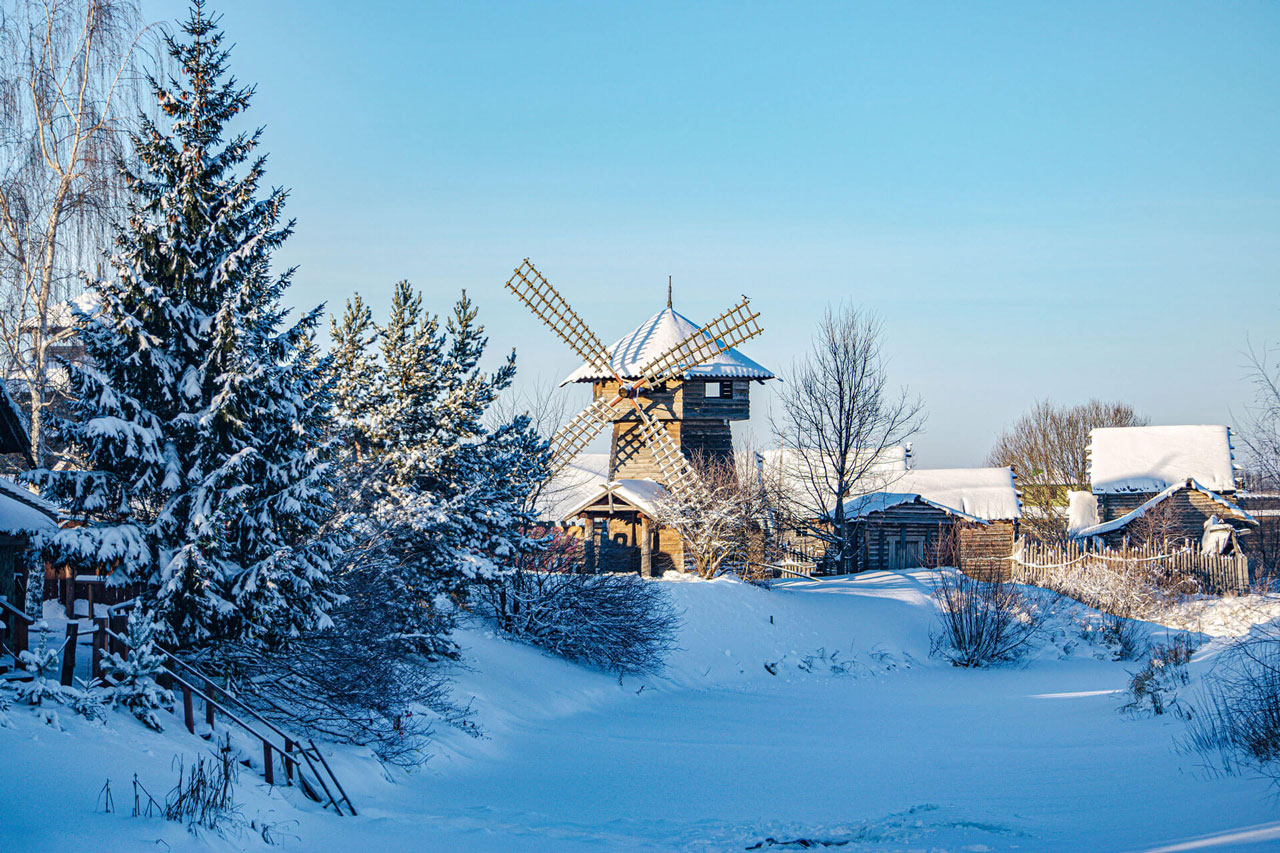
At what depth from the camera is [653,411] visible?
37.8m

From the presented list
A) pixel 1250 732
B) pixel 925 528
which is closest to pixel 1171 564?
pixel 925 528

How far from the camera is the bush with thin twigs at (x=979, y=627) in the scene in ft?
95.7

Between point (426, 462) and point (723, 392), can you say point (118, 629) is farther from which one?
point (723, 392)

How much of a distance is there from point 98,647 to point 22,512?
629cm

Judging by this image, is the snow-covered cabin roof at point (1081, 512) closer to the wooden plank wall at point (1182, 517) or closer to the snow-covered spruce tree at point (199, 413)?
the wooden plank wall at point (1182, 517)

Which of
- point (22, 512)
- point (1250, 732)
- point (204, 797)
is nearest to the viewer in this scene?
point (204, 797)

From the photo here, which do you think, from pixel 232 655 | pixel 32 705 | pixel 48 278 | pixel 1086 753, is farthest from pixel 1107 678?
pixel 48 278

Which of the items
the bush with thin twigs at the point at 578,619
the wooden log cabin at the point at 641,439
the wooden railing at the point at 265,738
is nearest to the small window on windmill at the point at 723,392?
the wooden log cabin at the point at 641,439

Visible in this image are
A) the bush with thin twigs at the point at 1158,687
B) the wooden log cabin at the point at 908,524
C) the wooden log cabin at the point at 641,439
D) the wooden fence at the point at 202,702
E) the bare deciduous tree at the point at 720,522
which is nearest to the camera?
the wooden fence at the point at 202,702

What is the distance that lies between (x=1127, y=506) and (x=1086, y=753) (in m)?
36.9

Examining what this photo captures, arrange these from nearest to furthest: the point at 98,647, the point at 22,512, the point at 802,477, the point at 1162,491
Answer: the point at 98,647 < the point at 22,512 < the point at 802,477 < the point at 1162,491

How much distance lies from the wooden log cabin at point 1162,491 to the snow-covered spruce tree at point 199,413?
35.3 meters

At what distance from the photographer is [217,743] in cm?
1239

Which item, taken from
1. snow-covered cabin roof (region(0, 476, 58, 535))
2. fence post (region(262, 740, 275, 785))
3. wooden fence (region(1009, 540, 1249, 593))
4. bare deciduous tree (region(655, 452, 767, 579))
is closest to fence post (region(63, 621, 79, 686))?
fence post (region(262, 740, 275, 785))
